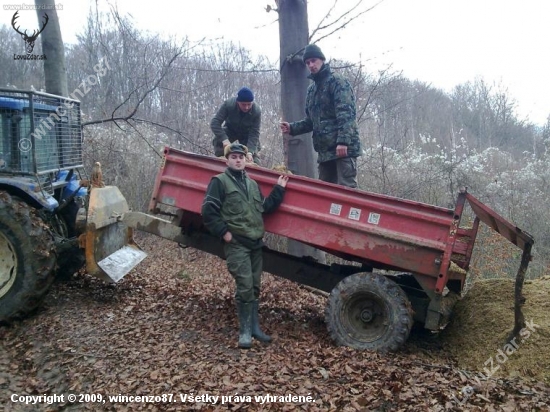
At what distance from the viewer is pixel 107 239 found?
577cm

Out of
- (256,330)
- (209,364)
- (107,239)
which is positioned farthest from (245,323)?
(107,239)

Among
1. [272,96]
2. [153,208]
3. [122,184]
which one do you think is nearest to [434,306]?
[153,208]

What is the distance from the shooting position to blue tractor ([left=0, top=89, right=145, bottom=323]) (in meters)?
5.07

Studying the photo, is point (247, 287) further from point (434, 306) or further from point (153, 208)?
point (434, 306)

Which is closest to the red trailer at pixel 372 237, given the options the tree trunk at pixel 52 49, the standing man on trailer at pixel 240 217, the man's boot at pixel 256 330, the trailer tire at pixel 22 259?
the standing man on trailer at pixel 240 217

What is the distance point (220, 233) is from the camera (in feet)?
15.6

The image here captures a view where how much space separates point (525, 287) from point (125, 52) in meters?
12.4

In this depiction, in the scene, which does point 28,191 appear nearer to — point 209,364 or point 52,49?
point 209,364

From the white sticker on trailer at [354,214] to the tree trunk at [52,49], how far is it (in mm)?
6803

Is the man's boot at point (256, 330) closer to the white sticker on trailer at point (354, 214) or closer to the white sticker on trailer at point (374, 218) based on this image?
the white sticker on trailer at point (354, 214)

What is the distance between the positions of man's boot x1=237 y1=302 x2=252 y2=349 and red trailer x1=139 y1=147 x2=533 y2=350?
0.74 meters

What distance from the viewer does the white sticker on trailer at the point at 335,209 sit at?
15.7 feet

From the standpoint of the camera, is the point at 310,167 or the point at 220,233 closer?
the point at 220,233

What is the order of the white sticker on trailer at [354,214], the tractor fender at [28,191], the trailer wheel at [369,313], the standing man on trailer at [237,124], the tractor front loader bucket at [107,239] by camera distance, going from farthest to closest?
the standing man on trailer at [237,124] → the tractor front loader bucket at [107,239] → the tractor fender at [28,191] → the white sticker on trailer at [354,214] → the trailer wheel at [369,313]
